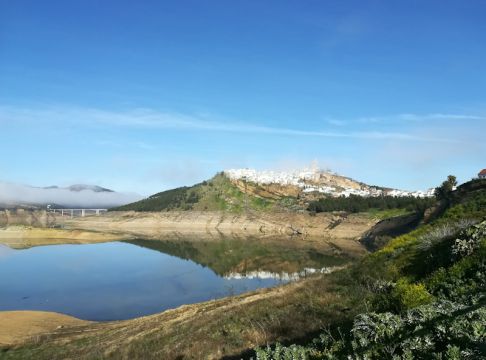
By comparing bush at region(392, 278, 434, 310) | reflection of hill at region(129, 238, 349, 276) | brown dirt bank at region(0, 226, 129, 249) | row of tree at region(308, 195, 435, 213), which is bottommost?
reflection of hill at region(129, 238, 349, 276)

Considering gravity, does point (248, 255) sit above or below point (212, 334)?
below

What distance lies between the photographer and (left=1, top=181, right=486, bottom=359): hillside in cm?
727

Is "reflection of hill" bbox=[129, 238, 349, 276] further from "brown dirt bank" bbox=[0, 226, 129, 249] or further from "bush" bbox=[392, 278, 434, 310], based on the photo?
"bush" bbox=[392, 278, 434, 310]

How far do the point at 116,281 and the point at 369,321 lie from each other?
2531 inches

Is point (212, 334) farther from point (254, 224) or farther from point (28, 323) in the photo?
point (254, 224)

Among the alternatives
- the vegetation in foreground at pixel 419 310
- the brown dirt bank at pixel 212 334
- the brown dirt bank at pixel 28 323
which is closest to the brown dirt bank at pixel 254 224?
the brown dirt bank at pixel 28 323

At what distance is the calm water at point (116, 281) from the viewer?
5112 cm

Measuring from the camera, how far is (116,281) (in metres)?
67.4

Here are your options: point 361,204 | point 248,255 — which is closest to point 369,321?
point 248,255

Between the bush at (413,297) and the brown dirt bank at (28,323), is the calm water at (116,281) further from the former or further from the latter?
the bush at (413,297)

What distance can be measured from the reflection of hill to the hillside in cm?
4652

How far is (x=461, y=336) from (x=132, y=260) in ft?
298

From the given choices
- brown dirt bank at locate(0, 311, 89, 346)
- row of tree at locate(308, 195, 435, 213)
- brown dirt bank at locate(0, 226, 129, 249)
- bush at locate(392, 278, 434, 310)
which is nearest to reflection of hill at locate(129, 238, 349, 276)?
brown dirt bank at locate(0, 226, 129, 249)

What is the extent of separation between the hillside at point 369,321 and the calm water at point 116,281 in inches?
790
